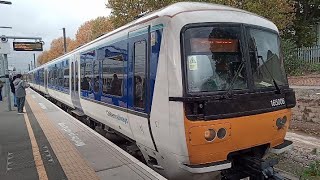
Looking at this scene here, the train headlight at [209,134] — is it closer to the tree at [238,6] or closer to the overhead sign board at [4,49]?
the overhead sign board at [4,49]

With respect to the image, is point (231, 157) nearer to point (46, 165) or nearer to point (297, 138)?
point (46, 165)

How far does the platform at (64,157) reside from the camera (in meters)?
5.40

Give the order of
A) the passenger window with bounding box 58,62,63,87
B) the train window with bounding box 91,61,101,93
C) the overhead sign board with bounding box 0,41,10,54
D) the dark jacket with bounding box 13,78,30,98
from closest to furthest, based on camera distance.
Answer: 1. the train window with bounding box 91,61,101,93
2. the dark jacket with bounding box 13,78,30,98
3. the overhead sign board with bounding box 0,41,10,54
4. the passenger window with bounding box 58,62,63,87

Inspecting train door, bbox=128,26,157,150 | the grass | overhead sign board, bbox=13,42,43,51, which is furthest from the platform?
overhead sign board, bbox=13,42,43,51

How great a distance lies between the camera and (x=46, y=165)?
5.99 metres

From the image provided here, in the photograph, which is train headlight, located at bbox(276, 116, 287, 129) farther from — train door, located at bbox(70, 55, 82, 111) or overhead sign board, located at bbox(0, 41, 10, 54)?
overhead sign board, located at bbox(0, 41, 10, 54)

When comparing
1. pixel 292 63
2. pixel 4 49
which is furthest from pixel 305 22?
pixel 4 49

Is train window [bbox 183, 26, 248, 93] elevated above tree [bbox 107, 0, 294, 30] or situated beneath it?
situated beneath

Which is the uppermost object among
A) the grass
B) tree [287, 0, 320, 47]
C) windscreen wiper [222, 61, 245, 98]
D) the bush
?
tree [287, 0, 320, 47]

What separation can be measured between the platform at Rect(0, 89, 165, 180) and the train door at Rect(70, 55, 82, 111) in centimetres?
203

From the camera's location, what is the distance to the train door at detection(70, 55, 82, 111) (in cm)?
1184

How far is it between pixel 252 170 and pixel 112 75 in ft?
11.9

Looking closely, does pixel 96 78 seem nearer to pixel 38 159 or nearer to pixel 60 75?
pixel 38 159

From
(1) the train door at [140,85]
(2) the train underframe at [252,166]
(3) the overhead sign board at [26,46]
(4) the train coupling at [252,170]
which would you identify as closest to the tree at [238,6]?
(3) the overhead sign board at [26,46]
